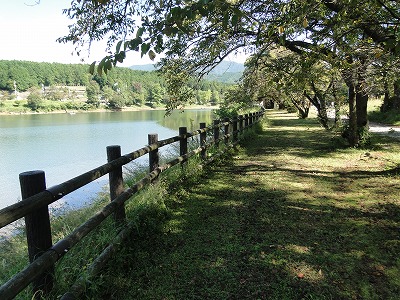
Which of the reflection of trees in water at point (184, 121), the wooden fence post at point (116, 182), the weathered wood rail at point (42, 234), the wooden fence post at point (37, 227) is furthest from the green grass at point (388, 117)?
the wooden fence post at point (37, 227)

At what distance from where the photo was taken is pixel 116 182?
3867 millimetres

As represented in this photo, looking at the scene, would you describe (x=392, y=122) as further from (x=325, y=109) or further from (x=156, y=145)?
(x=156, y=145)

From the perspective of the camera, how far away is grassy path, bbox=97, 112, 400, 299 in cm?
312

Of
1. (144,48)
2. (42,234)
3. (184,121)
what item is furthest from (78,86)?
(144,48)

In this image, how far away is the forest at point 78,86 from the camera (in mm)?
115000

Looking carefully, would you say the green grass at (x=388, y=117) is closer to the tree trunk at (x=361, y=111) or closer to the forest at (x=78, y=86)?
the tree trunk at (x=361, y=111)

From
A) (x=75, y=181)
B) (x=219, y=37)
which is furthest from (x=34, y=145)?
(x=75, y=181)

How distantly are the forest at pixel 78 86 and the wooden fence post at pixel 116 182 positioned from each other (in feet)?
331

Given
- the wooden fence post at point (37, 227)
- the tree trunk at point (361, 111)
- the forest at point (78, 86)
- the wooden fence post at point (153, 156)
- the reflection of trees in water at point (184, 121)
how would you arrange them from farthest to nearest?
1. the forest at point (78, 86)
2. the reflection of trees in water at point (184, 121)
3. the tree trunk at point (361, 111)
4. the wooden fence post at point (153, 156)
5. the wooden fence post at point (37, 227)

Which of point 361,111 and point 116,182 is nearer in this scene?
point 116,182

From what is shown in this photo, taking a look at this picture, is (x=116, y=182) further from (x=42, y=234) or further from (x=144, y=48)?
(x=144, y=48)

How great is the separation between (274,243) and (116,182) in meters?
2.16

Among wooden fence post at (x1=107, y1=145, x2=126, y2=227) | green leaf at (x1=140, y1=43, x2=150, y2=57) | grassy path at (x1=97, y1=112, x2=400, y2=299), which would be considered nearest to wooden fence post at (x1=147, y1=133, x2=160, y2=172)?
grassy path at (x1=97, y1=112, x2=400, y2=299)

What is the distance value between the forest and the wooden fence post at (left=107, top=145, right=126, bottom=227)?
100790 mm
